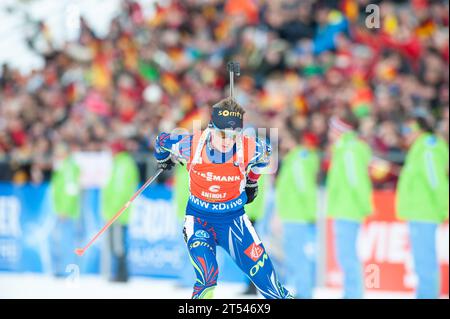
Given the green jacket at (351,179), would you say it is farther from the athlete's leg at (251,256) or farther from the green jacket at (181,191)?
the athlete's leg at (251,256)

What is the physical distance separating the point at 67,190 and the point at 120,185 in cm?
126

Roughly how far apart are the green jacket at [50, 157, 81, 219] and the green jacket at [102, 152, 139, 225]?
2.81ft

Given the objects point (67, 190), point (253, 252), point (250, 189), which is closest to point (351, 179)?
point (250, 189)

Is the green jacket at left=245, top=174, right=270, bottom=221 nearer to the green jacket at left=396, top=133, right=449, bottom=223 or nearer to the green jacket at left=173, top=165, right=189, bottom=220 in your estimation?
the green jacket at left=173, top=165, right=189, bottom=220

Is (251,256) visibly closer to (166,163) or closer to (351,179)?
(166,163)

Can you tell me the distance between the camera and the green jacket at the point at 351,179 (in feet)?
40.2

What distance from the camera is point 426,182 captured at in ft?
39.7

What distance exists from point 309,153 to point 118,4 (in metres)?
8.19

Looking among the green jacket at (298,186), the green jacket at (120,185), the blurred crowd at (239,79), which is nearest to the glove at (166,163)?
the green jacket at (298,186)

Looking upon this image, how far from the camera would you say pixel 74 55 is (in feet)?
64.6

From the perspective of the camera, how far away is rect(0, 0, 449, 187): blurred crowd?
46.4 feet

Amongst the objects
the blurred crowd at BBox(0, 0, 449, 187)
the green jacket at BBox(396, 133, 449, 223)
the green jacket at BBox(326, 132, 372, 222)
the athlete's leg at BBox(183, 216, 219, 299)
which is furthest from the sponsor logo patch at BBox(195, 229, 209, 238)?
the blurred crowd at BBox(0, 0, 449, 187)
